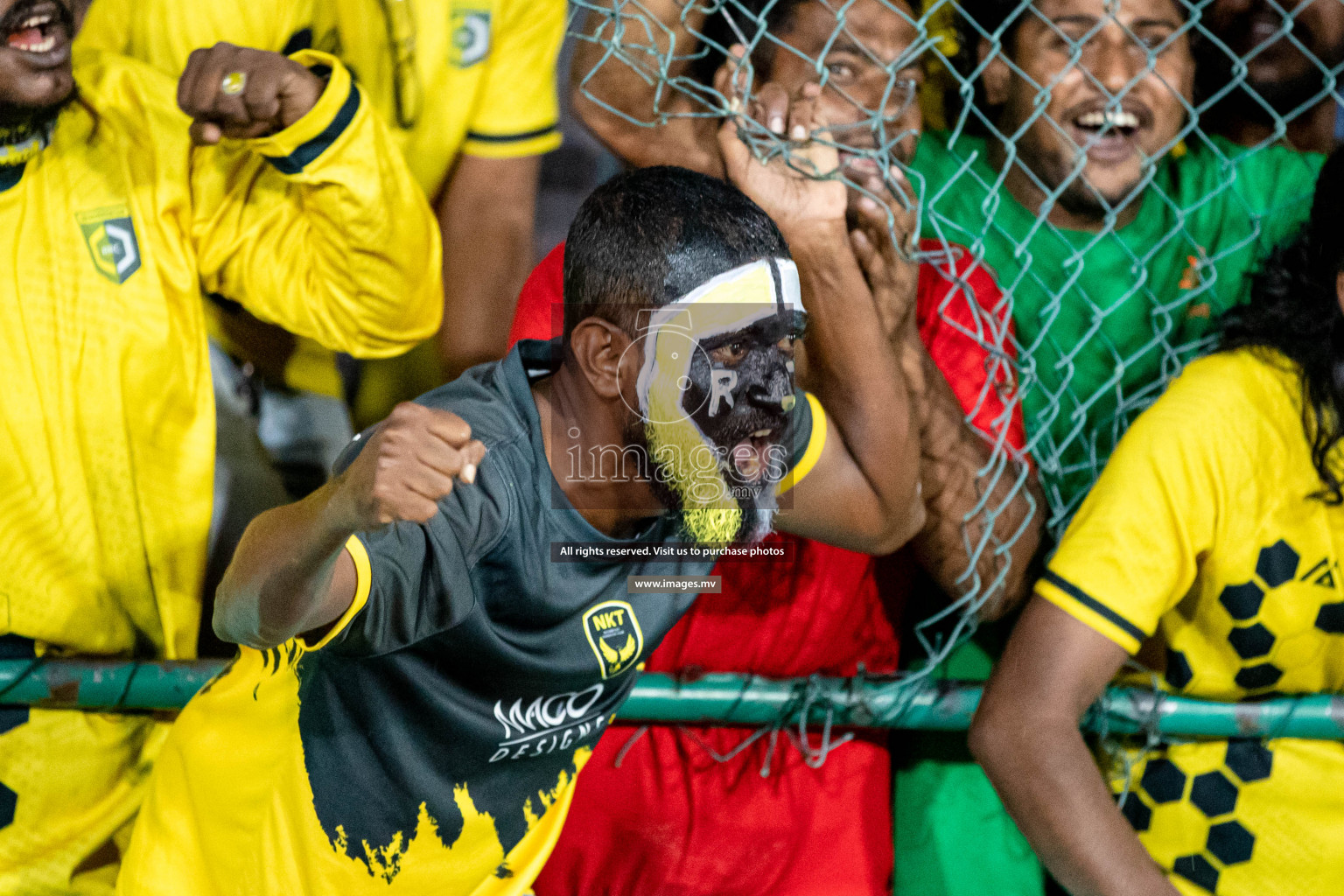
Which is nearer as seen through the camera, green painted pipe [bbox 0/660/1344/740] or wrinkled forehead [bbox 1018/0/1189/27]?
green painted pipe [bbox 0/660/1344/740]

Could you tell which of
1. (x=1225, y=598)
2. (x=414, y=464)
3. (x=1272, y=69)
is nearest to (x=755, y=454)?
(x=414, y=464)

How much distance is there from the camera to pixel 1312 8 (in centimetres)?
233

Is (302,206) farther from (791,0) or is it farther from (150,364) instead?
(791,0)

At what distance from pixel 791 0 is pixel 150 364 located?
114 cm

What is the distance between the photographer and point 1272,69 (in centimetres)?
240

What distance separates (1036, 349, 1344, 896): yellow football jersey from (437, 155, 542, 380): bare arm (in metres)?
1.04

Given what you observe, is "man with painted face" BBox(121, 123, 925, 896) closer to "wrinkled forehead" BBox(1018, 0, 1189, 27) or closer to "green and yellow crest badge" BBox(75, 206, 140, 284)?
"green and yellow crest badge" BBox(75, 206, 140, 284)

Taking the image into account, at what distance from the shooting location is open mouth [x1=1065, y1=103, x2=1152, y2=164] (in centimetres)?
218

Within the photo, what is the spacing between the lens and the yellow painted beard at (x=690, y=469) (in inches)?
55.3

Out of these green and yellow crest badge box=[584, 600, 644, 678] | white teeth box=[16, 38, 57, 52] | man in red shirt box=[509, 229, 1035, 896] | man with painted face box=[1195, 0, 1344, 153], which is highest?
man with painted face box=[1195, 0, 1344, 153]

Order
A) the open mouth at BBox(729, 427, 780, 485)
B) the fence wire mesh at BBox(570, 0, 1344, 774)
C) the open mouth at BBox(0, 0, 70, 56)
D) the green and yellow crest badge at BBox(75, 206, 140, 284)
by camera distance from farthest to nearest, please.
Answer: the fence wire mesh at BBox(570, 0, 1344, 774)
the green and yellow crest badge at BBox(75, 206, 140, 284)
the open mouth at BBox(0, 0, 70, 56)
the open mouth at BBox(729, 427, 780, 485)

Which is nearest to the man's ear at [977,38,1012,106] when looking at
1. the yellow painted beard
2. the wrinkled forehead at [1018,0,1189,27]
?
the wrinkled forehead at [1018,0,1189,27]

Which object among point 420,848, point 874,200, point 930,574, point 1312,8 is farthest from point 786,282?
point 1312,8

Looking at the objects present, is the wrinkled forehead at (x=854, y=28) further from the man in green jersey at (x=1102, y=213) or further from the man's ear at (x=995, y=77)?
the man's ear at (x=995, y=77)
